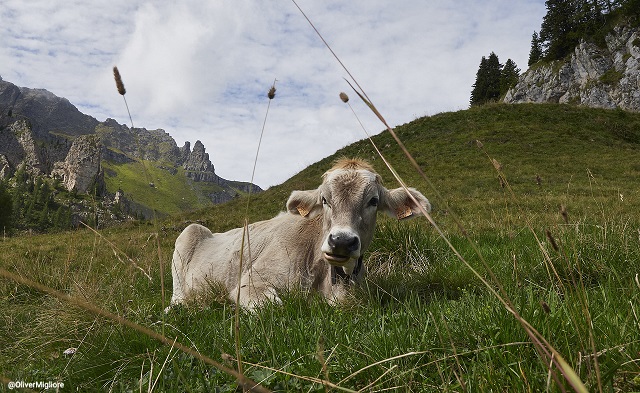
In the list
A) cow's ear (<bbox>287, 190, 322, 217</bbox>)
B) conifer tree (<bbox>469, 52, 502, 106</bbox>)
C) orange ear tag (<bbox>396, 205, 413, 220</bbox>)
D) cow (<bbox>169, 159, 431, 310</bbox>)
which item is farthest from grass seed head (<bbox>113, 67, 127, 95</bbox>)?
conifer tree (<bbox>469, 52, 502, 106</bbox>)

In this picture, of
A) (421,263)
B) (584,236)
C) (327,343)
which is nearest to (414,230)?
(421,263)

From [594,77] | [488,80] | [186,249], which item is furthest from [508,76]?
[186,249]

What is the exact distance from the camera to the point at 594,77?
49.3m

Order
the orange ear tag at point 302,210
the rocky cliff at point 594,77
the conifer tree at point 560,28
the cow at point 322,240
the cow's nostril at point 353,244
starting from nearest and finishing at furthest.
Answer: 1. the cow's nostril at point 353,244
2. the cow at point 322,240
3. the orange ear tag at point 302,210
4. the rocky cliff at point 594,77
5. the conifer tree at point 560,28

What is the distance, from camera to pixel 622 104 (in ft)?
143

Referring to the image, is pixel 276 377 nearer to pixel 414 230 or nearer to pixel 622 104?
pixel 414 230

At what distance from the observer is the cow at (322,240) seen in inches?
175

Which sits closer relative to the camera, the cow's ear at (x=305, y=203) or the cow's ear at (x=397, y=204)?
the cow's ear at (x=397, y=204)

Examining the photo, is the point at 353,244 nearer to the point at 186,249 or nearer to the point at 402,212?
the point at 402,212

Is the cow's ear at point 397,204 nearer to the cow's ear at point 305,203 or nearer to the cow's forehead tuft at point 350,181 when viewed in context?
the cow's forehead tuft at point 350,181

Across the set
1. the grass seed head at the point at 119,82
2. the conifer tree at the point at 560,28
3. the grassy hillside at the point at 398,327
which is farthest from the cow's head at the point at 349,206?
the conifer tree at the point at 560,28

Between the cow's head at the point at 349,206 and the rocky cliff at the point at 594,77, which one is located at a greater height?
the rocky cliff at the point at 594,77

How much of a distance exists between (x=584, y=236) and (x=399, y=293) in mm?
2150

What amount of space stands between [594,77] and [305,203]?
56755 millimetres
